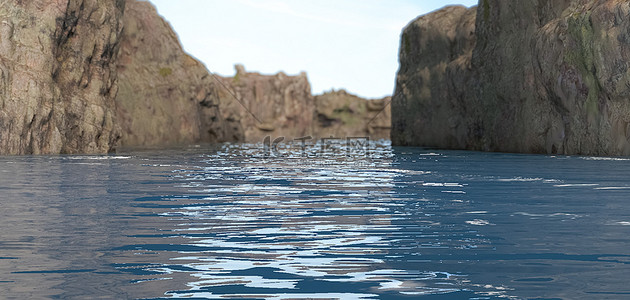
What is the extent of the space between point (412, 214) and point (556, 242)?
3198 millimetres

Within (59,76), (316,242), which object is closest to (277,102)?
(59,76)

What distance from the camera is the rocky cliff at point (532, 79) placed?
31656mm

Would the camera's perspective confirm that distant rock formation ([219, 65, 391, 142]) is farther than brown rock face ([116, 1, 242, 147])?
Yes

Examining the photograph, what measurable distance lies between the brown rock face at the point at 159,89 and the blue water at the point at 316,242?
172 ft

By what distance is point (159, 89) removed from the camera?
74562mm

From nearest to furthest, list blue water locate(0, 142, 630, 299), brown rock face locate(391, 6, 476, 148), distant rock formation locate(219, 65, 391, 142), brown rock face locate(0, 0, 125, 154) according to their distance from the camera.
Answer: blue water locate(0, 142, 630, 299), brown rock face locate(0, 0, 125, 154), brown rock face locate(391, 6, 476, 148), distant rock formation locate(219, 65, 391, 142)

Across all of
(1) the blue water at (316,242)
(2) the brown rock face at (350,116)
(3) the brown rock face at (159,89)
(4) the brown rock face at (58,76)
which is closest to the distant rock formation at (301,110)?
(2) the brown rock face at (350,116)

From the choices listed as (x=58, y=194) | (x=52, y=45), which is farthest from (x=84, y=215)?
(x=52, y=45)

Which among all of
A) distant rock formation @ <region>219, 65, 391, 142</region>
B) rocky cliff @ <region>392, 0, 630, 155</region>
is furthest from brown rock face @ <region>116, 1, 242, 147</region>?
distant rock formation @ <region>219, 65, 391, 142</region>

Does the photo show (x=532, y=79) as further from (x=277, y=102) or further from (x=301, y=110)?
(x=301, y=110)

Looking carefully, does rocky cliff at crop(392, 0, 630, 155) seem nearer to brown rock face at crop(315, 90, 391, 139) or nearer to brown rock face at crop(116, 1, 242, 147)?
brown rock face at crop(116, 1, 242, 147)

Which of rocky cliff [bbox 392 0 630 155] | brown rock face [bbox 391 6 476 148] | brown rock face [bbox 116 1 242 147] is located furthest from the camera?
brown rock face [bbox 116 1 242 147]

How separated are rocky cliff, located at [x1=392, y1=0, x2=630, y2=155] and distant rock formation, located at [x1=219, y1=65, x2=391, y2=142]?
3413 inches

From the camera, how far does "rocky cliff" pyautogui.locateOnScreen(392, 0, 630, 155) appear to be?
31656 millimetres
